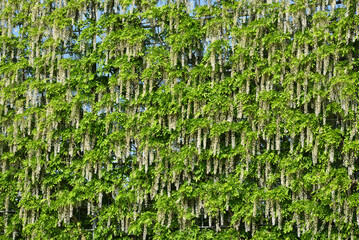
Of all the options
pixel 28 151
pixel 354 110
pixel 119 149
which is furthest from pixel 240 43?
pixel 28 151

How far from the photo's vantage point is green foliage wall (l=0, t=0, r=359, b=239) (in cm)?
595

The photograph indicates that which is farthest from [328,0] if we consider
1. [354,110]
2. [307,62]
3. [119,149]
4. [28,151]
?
[28,151]

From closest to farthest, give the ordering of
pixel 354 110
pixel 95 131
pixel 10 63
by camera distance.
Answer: pixel 354 110
pixel 95 131
pixel 10 63

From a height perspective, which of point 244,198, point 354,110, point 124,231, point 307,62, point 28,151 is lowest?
point 124,231

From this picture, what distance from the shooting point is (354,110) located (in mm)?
5855

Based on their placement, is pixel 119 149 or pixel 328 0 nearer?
pixel 328 0

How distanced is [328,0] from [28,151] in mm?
4638

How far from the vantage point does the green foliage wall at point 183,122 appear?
5945 millimetres

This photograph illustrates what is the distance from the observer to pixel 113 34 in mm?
6891

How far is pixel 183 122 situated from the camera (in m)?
6.43

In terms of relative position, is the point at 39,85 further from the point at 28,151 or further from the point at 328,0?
the point at 328,0

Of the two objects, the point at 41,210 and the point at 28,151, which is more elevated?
the point at 28,151

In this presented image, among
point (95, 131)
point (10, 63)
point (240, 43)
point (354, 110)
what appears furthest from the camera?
point (10, 63)

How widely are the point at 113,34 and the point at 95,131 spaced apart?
1.40m
